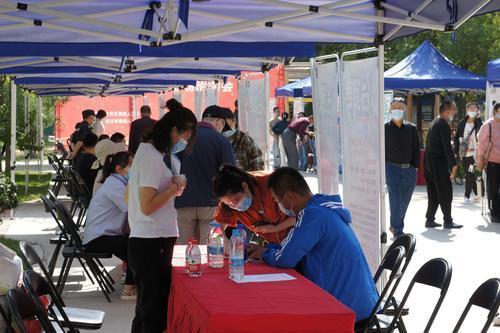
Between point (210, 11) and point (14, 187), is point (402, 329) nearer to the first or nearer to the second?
point (210, 11)

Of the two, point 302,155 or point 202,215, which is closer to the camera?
point 202,215

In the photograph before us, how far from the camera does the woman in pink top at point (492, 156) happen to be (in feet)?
42.6

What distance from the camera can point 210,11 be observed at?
7660 millimetres

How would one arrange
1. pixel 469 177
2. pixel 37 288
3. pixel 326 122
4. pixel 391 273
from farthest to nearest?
pixel 469 177, pixel 326 122, pixel 391 273, pixel 37 288

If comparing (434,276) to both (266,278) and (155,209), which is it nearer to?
(266,278)

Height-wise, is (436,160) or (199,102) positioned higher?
(199,102)

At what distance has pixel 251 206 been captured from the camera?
217 inches

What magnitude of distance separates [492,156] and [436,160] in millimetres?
1106

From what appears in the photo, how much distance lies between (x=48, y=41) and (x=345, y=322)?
5.72 metres

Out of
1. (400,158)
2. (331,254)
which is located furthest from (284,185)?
(400,158)

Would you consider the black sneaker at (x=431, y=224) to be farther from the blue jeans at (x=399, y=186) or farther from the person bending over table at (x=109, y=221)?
the person bending over table at (x=109, y=221)

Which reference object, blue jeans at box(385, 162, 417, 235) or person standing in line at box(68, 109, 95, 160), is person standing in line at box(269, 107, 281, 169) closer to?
person standing in line at box(68, 109, 95, 160)

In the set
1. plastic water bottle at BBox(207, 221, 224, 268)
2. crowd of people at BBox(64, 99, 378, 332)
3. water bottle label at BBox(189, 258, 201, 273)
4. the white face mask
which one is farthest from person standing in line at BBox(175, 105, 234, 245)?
the white face mask

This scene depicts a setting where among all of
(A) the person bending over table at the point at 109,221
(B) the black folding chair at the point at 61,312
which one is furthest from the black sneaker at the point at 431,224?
(B) the black folding chair at the point at 61,312
